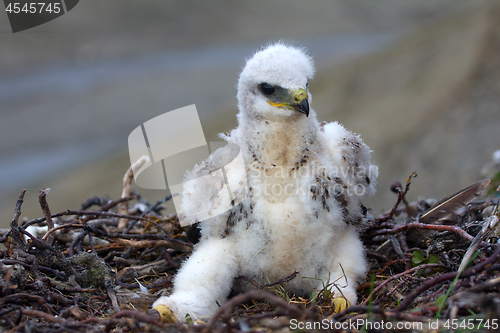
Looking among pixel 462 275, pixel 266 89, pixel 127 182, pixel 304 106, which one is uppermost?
pixel 266 89

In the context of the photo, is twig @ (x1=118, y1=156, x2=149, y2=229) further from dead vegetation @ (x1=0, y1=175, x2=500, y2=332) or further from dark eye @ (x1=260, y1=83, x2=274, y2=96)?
dark eye @ (x1=260, y1=83, x2=274, y2=96)

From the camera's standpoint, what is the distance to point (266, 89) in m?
2.57

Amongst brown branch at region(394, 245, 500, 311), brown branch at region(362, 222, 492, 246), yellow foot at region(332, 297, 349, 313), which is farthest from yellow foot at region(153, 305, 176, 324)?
brown branch at region(362, 222, 492, 246)

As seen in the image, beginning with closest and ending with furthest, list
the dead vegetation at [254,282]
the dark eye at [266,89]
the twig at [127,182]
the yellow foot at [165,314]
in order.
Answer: the dead vegetation at [254,282], the yellow foot at [165,314], the dark eye at [266,89], the twig at [127,182]

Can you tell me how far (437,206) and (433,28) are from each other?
10.9 meters

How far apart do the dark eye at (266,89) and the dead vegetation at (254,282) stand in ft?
3.54

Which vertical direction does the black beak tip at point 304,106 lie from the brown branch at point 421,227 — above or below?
above

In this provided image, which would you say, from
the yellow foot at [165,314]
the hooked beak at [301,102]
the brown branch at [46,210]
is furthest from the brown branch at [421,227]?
the brown branch at [46,210]

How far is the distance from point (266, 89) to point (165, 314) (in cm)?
138

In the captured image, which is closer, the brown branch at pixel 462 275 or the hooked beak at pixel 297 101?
the brown branch at pixel 462 275

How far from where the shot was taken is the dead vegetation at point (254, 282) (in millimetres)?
1804

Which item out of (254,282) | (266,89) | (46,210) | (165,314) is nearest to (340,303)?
(254,282)

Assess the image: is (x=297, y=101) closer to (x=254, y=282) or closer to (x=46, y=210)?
(x=254, y=282)

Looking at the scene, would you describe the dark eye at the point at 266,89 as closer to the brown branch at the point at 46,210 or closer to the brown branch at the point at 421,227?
the brown branch at the point at 421,227
